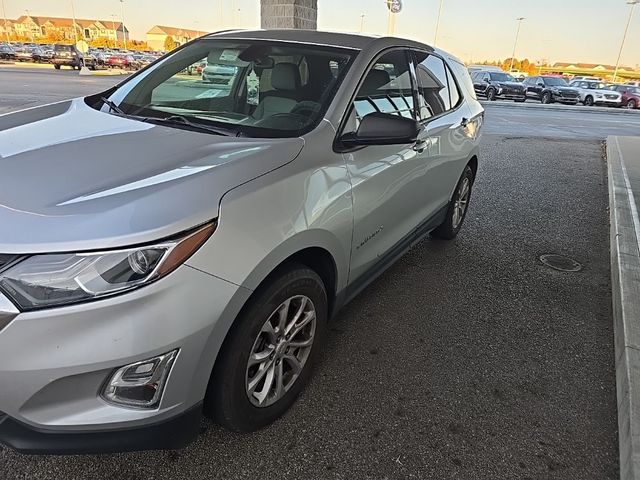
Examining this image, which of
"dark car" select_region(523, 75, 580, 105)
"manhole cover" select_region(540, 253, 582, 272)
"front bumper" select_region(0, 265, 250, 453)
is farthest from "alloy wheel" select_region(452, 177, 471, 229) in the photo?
"dark car" select_region(523, 75, 580, 105)

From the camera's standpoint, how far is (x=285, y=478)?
80.5 inches

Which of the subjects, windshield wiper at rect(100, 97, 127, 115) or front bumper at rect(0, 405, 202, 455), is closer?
front bumper at rect(0, 405, 202, 455)

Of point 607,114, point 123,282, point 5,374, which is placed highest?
point 123,282

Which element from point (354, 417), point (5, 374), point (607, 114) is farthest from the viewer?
point (607, 114)

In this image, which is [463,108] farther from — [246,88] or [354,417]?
[354,417]

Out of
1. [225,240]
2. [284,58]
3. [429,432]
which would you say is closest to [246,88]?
[284,58]

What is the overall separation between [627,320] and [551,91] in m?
26.5

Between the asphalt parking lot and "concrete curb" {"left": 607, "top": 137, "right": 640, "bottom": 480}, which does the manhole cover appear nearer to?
the asphalt parking lot

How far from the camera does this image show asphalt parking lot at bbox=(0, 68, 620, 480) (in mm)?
2115

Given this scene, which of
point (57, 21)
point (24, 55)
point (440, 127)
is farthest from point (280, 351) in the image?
point (57, 21)

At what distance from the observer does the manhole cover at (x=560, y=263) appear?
430 cm

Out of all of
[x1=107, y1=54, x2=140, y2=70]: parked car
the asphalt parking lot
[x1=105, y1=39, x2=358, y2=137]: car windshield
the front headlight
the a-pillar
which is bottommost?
[x1=107, y1=54, x2=140, y2=70]: parked car

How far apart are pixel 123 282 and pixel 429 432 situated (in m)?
1.57

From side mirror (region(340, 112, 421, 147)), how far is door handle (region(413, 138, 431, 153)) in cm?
68
